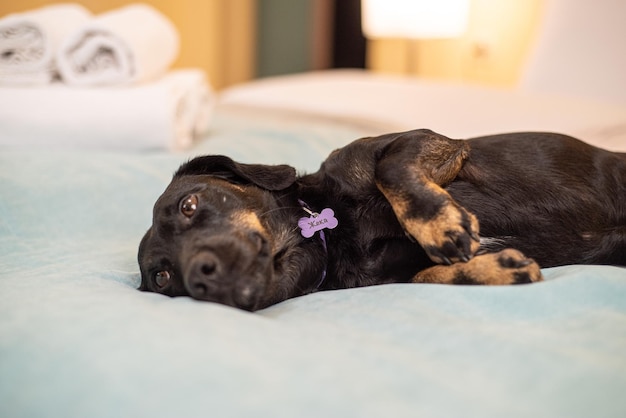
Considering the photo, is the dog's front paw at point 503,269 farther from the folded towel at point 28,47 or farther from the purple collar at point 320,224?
the folded towel at point 28,47

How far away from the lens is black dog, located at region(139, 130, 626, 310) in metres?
1.86

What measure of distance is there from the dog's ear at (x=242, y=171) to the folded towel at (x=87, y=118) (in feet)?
2.87

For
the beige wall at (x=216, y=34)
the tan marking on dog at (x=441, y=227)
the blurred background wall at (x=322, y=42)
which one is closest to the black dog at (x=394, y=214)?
the tan marking on dog at (x=441, y=227)

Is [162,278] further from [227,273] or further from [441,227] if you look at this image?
[441,227]

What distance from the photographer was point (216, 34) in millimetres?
7219

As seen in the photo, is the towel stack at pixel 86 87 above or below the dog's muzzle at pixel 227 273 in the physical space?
above

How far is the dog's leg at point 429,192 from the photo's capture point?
1812 mm

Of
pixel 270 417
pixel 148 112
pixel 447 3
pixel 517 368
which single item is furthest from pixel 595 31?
pixel 270 417

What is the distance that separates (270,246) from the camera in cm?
196

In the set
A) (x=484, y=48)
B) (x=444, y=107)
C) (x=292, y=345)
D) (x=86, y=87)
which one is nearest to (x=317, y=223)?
(x=292, y=345)

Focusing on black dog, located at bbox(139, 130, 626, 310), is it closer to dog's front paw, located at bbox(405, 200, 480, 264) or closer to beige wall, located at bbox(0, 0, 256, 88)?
dog's front paw, located at bbox(405, 200, 480, 264)

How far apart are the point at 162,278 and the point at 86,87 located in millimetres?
1596

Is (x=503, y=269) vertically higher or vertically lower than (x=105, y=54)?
lower

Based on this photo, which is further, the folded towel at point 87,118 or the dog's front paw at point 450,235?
the folded towel at point 87,118
